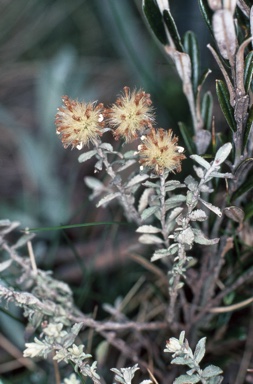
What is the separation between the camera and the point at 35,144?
1834 mm

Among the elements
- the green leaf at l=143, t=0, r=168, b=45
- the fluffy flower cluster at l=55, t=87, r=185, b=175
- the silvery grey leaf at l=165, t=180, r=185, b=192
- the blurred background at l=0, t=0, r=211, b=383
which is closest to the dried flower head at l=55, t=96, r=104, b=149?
the fluffy flower cluster at l=55, t=87, r=185, b=175

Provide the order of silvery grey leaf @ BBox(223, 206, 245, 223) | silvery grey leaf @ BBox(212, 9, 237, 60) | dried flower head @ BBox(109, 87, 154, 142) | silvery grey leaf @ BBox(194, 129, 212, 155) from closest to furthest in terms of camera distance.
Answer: silvery grey leaf @ BBox(212, 9, 237, 60) < dried flower head @ BBox(109, 87, 154, 142) < silvery grey leaf @ BBox(223, 206, 245, 223) < silvery grey leaf @ BBox(194, 129, 212, 155)

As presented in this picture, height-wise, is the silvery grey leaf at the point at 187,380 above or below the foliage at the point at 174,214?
below

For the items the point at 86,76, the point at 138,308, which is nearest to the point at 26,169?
the point at 86,76

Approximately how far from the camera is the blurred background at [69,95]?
161 centimetres

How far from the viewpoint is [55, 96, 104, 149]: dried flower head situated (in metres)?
0.88

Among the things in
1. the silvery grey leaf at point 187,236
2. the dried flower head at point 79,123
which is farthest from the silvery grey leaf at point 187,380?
the dried flower head at point 79,123

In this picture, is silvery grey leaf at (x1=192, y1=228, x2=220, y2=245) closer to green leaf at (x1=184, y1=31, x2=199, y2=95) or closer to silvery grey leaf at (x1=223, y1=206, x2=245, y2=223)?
silvery grey leaf at (x1=223, y1=206, x2=245, y2=223)

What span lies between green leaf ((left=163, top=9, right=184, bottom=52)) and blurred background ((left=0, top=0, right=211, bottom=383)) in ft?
1.85

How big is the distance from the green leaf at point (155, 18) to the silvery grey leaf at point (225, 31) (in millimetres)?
249

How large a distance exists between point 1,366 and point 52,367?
0.18 metres

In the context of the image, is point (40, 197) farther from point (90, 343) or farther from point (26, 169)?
point (90, 343)

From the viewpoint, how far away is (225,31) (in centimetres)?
81

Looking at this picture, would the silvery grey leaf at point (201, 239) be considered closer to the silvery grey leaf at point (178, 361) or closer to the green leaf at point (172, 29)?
the silvery grey leaf at point (178, 361)
